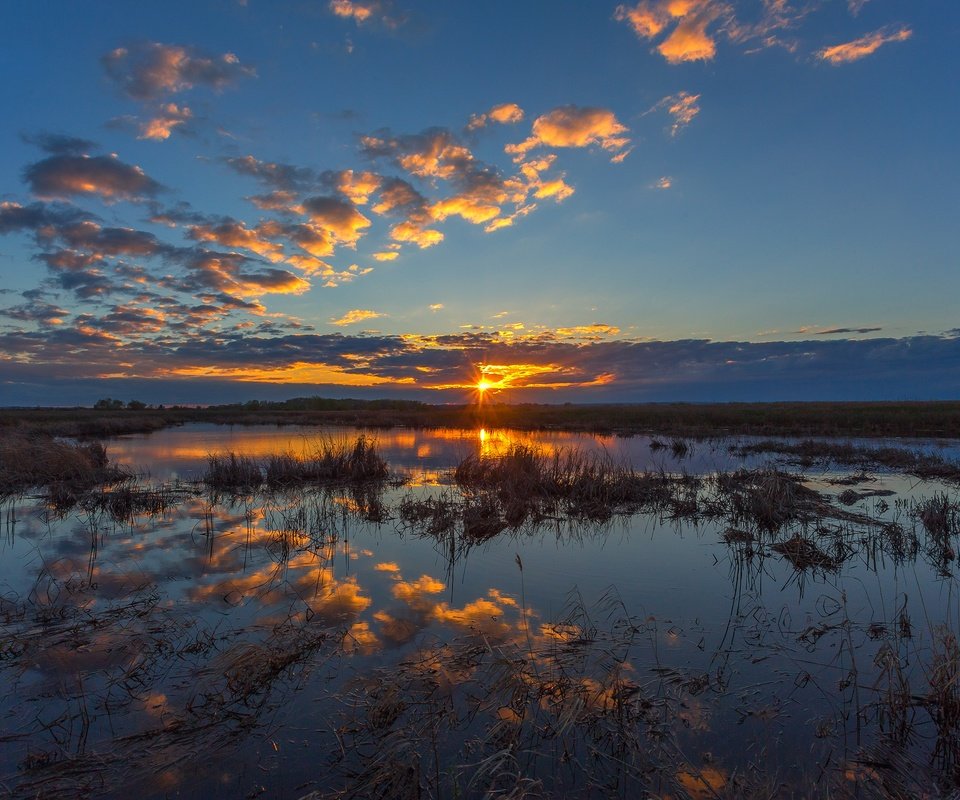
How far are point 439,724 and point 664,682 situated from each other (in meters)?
2.26

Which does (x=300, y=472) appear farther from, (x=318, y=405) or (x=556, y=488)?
(x=318, y=405)

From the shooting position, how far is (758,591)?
793 centimetres

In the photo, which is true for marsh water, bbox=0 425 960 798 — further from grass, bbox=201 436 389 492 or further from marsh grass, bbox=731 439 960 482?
marsh grass, bbox=731 439 960 482

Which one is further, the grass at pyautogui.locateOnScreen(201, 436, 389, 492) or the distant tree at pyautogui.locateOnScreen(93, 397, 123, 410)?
the distant tree at pyautogui.locateOnScreen(93, 397, 123, 410)

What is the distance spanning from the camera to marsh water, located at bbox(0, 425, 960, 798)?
3.95m

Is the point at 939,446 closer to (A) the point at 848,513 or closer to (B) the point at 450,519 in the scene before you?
(A) the point at 848,513

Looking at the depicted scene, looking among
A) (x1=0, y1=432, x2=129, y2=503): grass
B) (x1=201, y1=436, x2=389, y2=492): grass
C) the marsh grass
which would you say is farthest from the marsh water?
the marsh grass

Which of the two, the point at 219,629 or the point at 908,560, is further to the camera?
the point at 908,560

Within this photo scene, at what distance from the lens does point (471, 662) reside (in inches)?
221

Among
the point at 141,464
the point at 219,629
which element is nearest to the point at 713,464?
the point at 219,629

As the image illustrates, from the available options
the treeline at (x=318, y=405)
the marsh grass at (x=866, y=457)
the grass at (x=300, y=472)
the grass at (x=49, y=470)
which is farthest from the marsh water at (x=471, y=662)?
the treeline at (x=318, y=405)

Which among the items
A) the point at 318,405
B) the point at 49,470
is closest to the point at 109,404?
the point at 318,405

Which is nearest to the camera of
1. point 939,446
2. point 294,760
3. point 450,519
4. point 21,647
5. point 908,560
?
point 294,760

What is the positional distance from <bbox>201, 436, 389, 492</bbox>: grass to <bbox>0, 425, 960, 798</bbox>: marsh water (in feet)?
22.2
